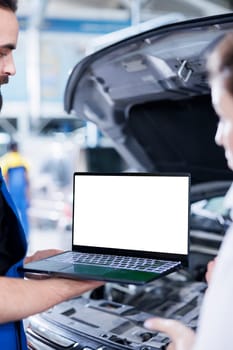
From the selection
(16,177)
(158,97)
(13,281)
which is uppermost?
(158,97)

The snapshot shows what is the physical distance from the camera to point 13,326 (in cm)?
115

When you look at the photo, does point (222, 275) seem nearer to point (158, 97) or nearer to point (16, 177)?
point (158, 97)

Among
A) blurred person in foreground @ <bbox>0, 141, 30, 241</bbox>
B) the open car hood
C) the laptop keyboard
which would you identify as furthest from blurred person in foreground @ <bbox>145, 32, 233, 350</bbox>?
blurred person in foreground @ <bbox>0, 141, 30, 241</bbox>

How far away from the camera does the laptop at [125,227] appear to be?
3.58ft

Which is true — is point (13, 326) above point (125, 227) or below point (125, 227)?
below

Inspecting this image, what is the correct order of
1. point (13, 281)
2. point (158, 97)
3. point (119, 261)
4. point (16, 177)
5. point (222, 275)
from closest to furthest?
point (222, 275), point (13, 281), point (119, 261), point (158, 97), point (16, 177)

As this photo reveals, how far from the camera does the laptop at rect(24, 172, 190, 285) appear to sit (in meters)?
1.09

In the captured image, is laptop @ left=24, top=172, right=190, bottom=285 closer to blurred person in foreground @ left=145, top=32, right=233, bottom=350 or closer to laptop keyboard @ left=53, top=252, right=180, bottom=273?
laptop keyboard @ left=53, top=252, right=180, bottom=273

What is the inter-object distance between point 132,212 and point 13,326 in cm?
42

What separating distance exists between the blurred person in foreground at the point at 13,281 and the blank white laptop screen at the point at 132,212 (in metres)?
0.15

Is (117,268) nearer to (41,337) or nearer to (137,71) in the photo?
(41,337)

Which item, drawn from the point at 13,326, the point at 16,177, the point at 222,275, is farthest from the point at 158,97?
the point at 16,177

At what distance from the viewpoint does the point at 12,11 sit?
3.57 feet

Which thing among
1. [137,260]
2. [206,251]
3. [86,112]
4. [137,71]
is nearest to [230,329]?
[137,260]
